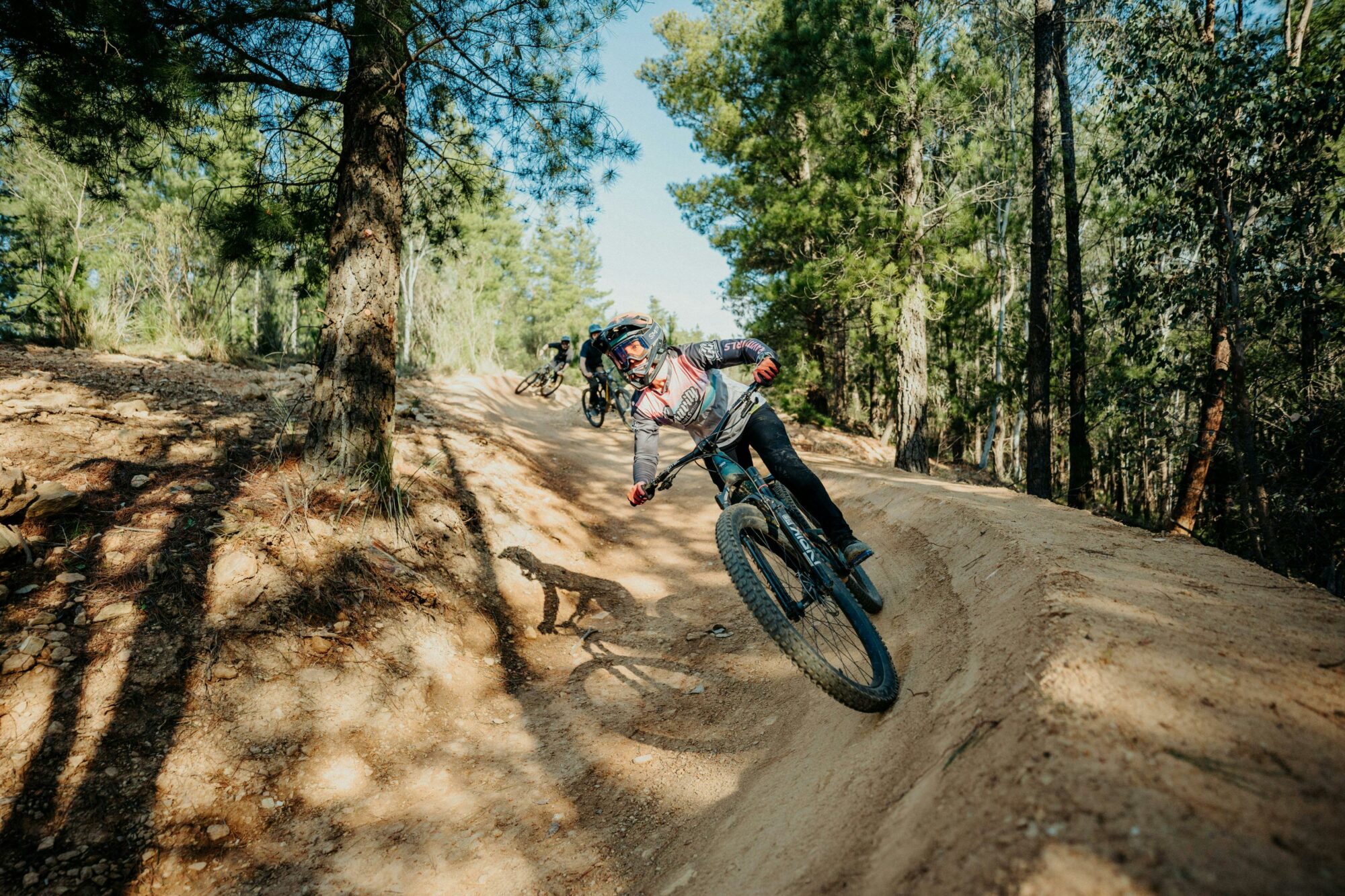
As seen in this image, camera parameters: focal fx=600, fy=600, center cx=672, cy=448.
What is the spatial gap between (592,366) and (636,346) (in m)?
7.22

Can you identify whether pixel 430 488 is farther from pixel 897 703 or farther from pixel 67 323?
pixel 67 323

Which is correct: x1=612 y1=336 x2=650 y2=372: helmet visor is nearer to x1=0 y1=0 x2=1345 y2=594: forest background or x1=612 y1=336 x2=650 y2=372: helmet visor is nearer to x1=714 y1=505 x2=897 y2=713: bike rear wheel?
x1=714 y1=505 x2=897 y2=713: bike rear wheel

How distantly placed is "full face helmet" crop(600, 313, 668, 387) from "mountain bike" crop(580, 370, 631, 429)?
7.92 m

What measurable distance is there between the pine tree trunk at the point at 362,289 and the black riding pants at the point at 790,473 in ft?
11.2

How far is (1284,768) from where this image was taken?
168 cm

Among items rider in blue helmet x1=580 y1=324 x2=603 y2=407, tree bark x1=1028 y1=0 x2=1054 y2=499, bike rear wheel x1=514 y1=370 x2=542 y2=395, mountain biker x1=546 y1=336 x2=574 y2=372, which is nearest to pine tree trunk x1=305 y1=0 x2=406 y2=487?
rider in blue helmet x1=580 y1=324 x2=603 y2=407

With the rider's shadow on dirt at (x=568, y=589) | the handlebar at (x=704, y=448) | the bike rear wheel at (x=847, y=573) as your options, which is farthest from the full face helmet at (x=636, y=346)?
the rider's shadow on dirt at (x=568, y=589)

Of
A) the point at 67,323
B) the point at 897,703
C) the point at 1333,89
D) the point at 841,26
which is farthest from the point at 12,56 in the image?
the point at 1333,89

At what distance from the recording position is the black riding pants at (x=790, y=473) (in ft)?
13.2

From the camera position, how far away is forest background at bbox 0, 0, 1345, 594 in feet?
23.4

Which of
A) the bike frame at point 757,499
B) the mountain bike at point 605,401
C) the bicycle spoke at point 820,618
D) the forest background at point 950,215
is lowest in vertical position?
the bicycle spoke at point 820,618

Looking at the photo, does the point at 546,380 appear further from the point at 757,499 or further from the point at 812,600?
the point at 812,600

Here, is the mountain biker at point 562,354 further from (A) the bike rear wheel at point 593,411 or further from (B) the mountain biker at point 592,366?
(A) the bike rear wheel at point 593,411

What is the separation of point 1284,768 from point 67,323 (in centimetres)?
1302
